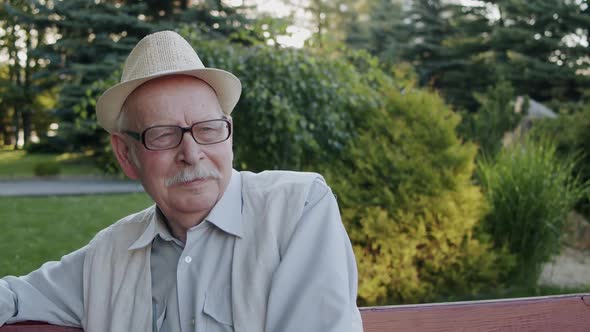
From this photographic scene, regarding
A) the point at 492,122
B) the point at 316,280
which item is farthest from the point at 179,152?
the point at 492,122

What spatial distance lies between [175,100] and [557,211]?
415cm

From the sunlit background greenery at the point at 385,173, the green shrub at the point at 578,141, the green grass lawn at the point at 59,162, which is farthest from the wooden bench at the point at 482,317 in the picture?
the green grass lawn at the point at 59,162

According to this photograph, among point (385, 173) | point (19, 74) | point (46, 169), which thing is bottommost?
point (46, 169)

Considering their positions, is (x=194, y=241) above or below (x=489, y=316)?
above

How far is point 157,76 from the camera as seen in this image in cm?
168

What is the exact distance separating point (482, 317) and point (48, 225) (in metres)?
5.62

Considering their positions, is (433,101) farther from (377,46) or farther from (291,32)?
(377,46)

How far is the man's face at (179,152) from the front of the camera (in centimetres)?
171

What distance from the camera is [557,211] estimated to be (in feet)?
16.4

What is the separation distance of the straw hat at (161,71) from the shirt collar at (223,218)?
0.26m

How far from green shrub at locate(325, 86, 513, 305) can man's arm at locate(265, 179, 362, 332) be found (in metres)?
2.47

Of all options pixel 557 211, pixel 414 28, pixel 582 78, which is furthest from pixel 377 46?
pixel 557 211

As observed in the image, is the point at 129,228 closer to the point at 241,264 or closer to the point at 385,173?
the point at 241,264

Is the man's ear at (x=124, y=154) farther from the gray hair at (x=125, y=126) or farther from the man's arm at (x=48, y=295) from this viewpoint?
the man's arm at (x=48, y=295)
